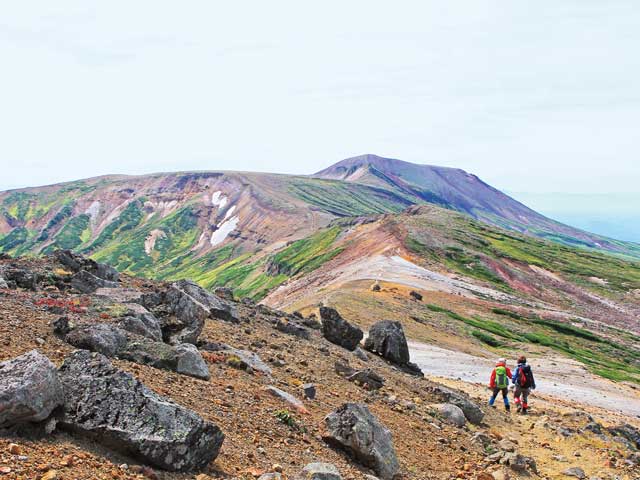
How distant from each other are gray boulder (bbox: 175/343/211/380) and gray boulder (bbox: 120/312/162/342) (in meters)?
1.73

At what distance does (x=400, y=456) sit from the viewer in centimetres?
1416

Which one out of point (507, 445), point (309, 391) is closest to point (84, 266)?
point (309, 391)

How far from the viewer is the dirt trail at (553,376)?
119 feet

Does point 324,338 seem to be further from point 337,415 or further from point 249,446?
point 249,446

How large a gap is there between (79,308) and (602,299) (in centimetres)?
10449

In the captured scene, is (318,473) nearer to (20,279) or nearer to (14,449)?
(14,449)

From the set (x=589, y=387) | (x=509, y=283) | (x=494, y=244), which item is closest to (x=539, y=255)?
(x=494, y=244)

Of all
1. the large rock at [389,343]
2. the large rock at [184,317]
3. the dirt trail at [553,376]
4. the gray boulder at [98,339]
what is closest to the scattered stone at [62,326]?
the gray boulder at [98,339]

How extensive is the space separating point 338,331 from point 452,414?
8800mm

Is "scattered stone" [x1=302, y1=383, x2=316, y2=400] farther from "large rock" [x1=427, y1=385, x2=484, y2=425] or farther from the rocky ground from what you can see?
"large rock" [x1=427, y1=385, x2=484, y2=425]

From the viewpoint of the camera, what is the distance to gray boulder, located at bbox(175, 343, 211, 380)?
1366cm

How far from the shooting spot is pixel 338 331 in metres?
26.7

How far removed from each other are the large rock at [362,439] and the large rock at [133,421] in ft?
13.0

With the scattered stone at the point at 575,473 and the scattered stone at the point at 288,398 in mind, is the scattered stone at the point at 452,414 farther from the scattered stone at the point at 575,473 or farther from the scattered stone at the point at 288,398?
the scattered stone at the point at 288,398
